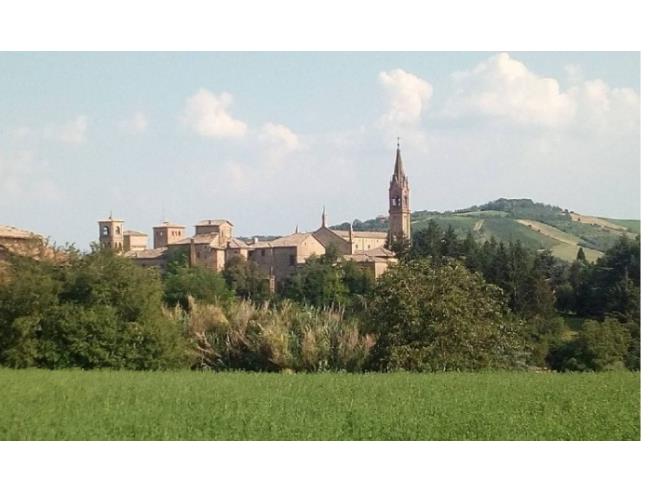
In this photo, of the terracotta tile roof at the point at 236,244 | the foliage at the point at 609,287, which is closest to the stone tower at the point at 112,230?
the terracotta tile roof at the point at 236,244

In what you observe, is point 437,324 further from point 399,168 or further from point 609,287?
point 399,168

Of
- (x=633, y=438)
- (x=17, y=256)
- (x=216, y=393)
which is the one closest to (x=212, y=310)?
(x=17, y=256)

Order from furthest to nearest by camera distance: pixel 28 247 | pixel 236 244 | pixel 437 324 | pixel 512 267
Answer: pixel 236 244 < pixel 512 267 < pixel 28 247 < pixel 437 324

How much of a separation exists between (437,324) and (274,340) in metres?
4.16

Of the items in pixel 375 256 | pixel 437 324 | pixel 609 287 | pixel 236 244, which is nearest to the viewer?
pixel 437 324

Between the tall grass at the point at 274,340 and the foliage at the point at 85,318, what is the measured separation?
135 centimetres

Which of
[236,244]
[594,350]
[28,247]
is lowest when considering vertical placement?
[594,350]

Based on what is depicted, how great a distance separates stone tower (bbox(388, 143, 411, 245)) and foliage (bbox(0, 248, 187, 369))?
232 ft

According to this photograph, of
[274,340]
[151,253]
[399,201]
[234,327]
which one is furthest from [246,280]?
[274,340]

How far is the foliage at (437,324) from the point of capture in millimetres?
20219

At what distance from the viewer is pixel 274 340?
21.7m

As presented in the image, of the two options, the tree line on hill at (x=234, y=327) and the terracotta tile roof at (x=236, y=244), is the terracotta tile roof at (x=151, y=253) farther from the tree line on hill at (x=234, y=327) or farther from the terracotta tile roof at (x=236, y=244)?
the tree line on hill at (x=234, y=327)

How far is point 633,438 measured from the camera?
1175 centimetres
